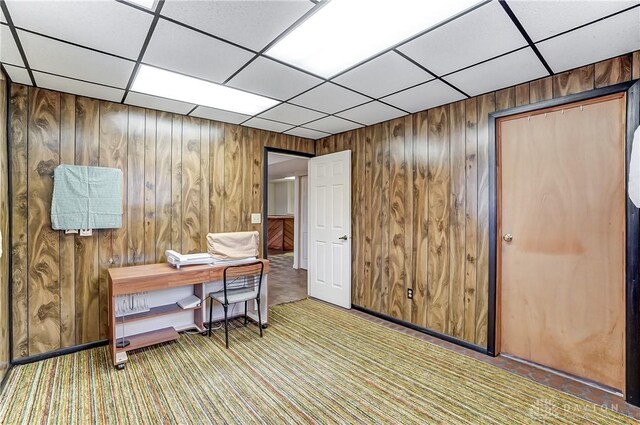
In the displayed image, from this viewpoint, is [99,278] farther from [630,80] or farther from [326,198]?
[630,80]

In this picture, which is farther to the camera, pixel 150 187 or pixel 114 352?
pixel 150 187

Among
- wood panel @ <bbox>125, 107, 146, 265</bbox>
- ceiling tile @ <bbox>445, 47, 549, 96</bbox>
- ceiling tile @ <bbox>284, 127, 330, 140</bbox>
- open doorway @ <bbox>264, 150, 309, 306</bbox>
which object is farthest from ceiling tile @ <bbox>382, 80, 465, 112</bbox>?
wood panel @ <bbox>125, 107, 146, 265</bbox>

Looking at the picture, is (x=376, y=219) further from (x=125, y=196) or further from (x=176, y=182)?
(x=125, y=196)

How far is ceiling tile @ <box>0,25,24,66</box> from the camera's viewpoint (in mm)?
1822

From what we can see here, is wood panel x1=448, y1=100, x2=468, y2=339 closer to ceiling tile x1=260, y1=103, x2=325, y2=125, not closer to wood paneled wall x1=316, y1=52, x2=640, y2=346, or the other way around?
wood paneled wall x1=316, y1=52, x2=640, y2=346

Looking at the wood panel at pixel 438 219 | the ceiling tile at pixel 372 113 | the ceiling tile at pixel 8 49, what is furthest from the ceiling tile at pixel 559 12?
the ceiling tile at pixel 8 49

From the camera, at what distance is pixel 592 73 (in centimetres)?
228

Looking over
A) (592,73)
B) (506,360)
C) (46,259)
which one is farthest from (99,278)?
(592,73)

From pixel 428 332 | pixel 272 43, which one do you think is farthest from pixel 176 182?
pixel 428 332

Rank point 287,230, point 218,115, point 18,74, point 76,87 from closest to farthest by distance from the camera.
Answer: point 18,74
point 76,87
point 218,115
point 287,230

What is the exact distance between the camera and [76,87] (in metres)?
2.68

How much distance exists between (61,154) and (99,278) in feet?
3.98

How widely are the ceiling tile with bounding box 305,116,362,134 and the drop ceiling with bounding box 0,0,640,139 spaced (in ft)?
2.21

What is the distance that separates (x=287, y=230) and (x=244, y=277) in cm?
653
